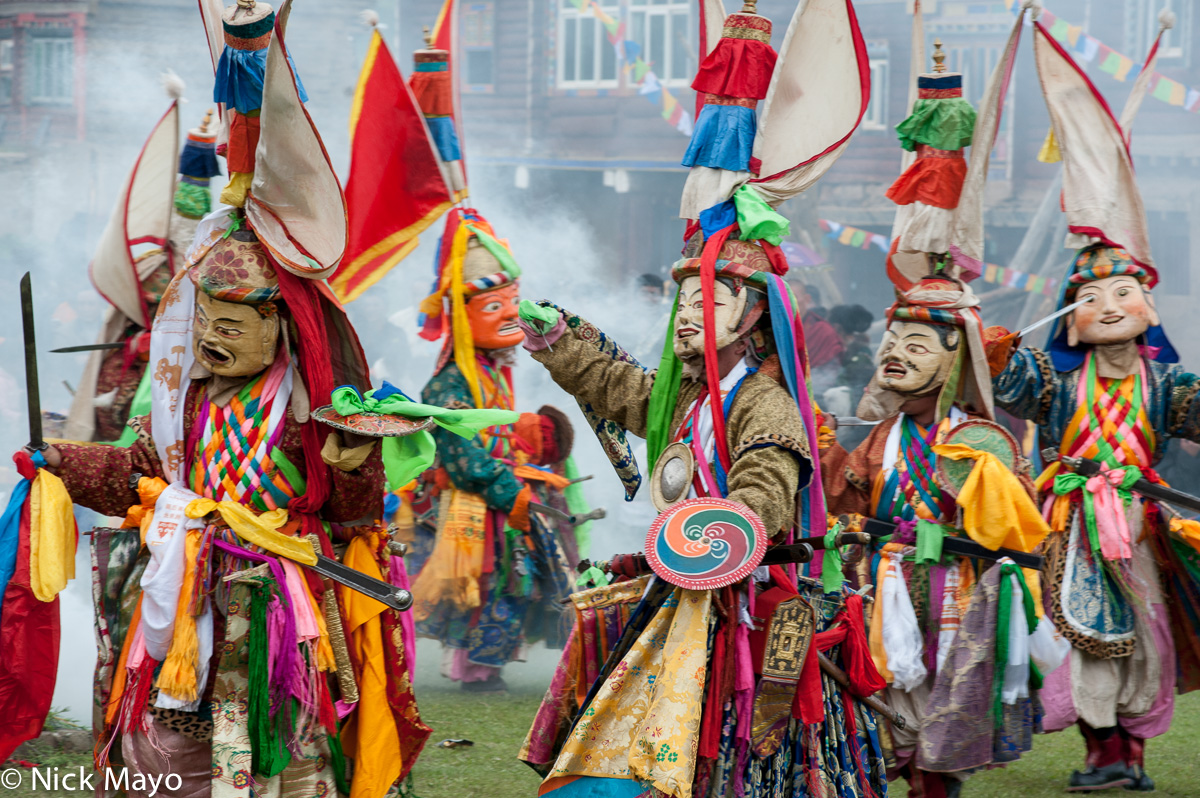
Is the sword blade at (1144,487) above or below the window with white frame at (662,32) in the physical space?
below

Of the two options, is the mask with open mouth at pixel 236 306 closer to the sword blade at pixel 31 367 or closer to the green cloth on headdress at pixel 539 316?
the sword blade at pixel 31 367

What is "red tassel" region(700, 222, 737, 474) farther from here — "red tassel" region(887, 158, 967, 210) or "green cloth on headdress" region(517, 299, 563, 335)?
"red tassel" region(887, 158, 967, 210)

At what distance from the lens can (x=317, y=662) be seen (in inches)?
143

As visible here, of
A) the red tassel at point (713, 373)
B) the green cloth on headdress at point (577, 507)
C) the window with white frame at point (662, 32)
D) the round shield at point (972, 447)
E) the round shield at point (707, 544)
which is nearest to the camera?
the round shield at point (707, 544)

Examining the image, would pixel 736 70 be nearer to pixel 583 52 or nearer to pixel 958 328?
pixel 958 328

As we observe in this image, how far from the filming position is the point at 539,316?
3.71 meters

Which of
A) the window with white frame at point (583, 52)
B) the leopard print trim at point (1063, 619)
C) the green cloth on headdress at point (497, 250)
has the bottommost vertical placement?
the leopard print trim at point (1063, 619)

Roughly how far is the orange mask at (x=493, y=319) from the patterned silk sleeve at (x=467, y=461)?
0.68 feet

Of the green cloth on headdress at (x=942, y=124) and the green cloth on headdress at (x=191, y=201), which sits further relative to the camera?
the green cloth on headdress at (x=191, y=201)

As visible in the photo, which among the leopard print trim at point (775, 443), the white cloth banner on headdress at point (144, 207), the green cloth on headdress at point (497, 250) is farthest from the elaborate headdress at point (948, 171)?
the white cloth banner on headdress at point (144, 207)

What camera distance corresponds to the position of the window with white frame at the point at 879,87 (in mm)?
12080

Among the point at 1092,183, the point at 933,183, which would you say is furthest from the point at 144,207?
the point at 1092,183

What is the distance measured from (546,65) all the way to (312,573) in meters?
9.84

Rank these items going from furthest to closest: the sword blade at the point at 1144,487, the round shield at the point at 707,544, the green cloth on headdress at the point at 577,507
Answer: the green cloth on headdress at the point at 577,507
the sword blade at the point at 1144,487
the round shield at the point at 707,544
